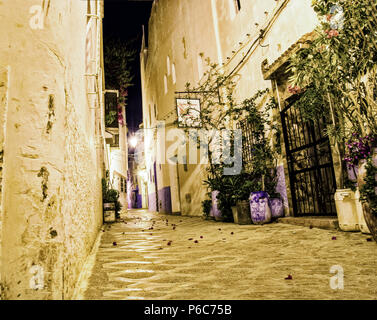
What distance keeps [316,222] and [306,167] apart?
1.49 metres

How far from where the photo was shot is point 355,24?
2875 millimetres

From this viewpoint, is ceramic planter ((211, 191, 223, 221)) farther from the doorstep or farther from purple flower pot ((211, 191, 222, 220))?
the doorstep

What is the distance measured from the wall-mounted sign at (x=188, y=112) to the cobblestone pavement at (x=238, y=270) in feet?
16.4

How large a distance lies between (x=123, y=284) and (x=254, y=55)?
639 centimetres

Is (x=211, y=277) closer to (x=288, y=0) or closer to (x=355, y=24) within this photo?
(x=355, y=24)

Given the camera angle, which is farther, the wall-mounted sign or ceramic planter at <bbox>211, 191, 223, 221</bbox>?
the wall-mounted sign

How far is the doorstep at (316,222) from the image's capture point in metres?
4.10

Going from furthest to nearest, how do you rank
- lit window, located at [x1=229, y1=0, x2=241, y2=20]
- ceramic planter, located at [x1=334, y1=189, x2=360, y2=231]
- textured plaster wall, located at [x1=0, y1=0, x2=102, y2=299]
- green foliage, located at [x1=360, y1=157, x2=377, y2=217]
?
lit window, located at [x1=229, y1=0, x2=241, y2=20] → ceramic planter, located at [x1=334, y1=189, x2=360, y2=231] → green foliage, located at [x1=360, y1=157, x2=377, y2=217] → textured plaster wall, located at [x1=0, y1=0, x2=102, y2=299]

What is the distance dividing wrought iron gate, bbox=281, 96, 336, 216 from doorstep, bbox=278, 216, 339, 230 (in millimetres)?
361

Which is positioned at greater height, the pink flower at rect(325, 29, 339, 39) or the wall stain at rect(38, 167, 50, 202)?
the pink flower at rect(325, 29, 339, 39)

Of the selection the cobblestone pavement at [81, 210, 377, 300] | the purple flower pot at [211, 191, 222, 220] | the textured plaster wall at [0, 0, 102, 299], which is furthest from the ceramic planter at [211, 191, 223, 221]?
the textured plaster wall at [0, 0, 102, 299]

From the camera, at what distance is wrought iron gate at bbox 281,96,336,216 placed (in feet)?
17.6

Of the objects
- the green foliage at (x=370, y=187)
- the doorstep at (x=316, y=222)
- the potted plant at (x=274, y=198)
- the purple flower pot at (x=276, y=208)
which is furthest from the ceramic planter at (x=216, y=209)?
the green foliage at (x=370, y=187)
